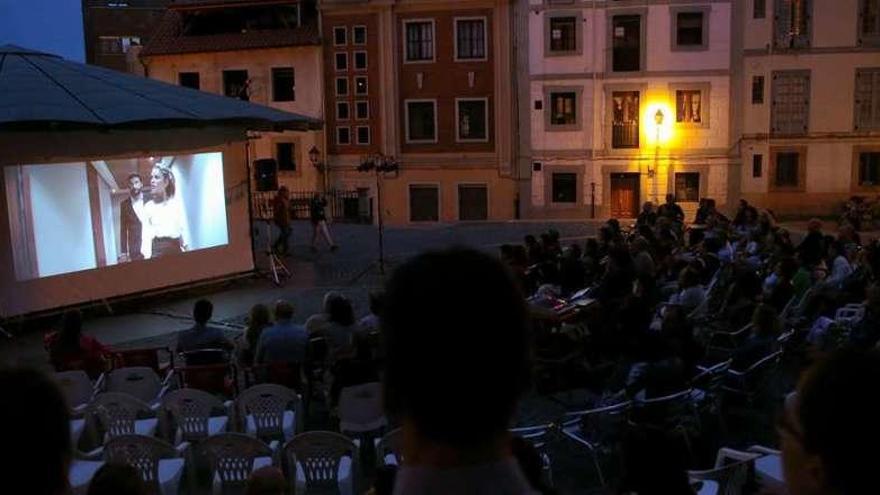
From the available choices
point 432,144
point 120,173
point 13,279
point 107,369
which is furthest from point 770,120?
point 107,369

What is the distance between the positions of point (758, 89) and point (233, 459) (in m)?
28.2

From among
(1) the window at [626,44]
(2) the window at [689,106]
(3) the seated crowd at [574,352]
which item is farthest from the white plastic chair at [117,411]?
(2) the window at [689,106]

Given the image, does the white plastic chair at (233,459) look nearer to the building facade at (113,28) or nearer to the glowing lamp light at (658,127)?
the glowing lamp light at (658,127)

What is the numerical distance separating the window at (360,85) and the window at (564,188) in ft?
25.7

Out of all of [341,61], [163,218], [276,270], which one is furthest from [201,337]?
[341,61]

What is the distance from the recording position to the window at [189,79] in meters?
35.1

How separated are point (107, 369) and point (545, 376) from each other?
414 cm

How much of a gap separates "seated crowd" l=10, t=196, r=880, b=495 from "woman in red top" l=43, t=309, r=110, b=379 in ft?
0.06

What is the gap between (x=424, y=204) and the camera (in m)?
33.0

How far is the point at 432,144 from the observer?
3269cm

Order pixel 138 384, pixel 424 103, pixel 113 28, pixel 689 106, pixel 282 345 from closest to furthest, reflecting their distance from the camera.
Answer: pixel 138 384 < pixel 282 345 < pixel 689 106 < pixel 424 103 < pixel 113 28

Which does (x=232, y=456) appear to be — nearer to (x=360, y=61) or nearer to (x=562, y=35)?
(x=562, y=35)

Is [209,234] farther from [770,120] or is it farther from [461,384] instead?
[770,120]

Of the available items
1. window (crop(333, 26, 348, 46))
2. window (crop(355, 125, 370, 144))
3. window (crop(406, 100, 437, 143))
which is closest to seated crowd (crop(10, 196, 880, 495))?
window (crop(406, 100, 437, 143))
